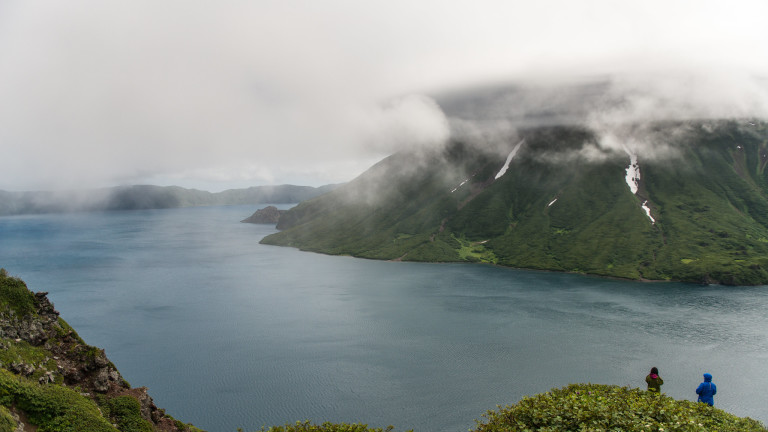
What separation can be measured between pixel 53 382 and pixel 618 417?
42.4 metres

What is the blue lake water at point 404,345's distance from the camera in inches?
3307

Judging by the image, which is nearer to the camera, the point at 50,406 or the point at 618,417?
the point at 618,417

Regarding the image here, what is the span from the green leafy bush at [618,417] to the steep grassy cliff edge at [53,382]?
29474 millimetres

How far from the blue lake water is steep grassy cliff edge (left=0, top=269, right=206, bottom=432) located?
41.4 metres

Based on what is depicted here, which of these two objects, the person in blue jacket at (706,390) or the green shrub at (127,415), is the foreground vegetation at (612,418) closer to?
the person in blue jacket at (706,390)

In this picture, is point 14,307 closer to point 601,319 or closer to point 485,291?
point 601,319

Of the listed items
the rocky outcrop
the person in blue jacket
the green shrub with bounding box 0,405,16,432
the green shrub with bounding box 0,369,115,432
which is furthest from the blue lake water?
the green shrub with bounding box 0,405,16,432

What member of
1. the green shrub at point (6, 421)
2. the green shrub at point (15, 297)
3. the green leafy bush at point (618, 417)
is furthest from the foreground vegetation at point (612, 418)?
the green shrub at point (15, 297)

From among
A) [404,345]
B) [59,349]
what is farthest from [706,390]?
[404,345]

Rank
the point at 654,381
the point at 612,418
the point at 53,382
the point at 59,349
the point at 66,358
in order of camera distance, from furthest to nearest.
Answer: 1. the point at 59,349
2. the point at 66,358
3. the point at 53,382
4. the point at 654,381
5. the point at 612,418

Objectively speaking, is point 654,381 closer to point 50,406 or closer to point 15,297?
point 50,406

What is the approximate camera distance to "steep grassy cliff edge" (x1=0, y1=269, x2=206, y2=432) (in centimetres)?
2914

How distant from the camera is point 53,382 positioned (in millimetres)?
34250

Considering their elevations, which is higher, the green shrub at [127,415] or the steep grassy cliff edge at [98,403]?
the steep grassy cliff edge at [98,403]
